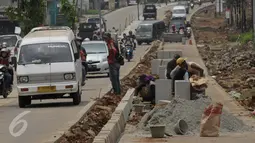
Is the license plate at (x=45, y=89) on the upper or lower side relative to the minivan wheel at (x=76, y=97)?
upper

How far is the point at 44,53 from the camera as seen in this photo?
76.8ft

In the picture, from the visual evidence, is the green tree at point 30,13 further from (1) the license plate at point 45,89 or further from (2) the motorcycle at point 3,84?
(1) the license plate at point 45,89

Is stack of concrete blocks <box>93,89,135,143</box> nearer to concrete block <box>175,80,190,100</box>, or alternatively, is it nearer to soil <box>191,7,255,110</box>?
concrete block <box>175,80,190,100</box>

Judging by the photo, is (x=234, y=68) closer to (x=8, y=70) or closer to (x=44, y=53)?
(x=8, y=70)

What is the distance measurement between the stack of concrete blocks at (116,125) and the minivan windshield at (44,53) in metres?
2.34

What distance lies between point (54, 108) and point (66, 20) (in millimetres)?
36469

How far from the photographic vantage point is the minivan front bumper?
22703mm

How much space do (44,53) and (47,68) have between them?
2.01 ft

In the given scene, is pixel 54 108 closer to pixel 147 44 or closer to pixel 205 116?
pixel 205 116

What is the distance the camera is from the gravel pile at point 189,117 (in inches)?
672

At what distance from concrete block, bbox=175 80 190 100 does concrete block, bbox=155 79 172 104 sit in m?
0.91

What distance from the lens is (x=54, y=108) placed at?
22719 mm

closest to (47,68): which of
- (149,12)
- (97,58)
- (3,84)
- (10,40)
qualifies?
(3,84)

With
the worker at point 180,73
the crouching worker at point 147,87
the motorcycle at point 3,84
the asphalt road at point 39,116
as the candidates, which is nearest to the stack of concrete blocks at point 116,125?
the crouching worker at point 147,87
